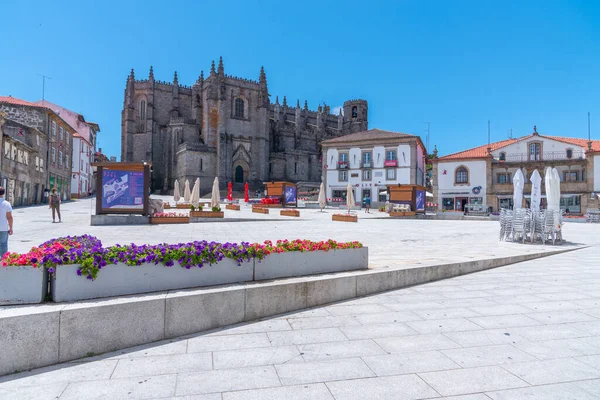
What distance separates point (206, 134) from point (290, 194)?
82.6 ft

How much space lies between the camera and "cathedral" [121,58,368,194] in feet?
170

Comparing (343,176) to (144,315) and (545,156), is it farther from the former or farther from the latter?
(144,315)

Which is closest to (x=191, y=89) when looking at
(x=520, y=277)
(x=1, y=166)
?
(x=1, y=166)

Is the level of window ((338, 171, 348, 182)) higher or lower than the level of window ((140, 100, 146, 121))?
lower

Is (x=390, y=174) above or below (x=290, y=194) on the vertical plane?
above

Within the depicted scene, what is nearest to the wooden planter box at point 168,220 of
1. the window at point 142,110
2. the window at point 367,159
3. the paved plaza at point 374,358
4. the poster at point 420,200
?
the paved plaza at point 374,358

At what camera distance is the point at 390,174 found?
42531mm

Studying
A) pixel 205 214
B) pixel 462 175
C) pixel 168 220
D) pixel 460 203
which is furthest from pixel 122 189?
pixel 462 175

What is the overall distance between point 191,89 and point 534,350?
61.5 metres

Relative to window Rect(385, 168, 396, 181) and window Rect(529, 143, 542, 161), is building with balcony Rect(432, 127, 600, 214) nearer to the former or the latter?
window Rect(529, 143, 542, 161)

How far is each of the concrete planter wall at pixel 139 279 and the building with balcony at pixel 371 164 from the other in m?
36.2

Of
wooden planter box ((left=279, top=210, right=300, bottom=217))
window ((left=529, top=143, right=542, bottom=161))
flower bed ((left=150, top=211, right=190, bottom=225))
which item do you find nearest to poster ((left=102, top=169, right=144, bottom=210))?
flower bed ((left=150, top=211, right=190, bottom=225))

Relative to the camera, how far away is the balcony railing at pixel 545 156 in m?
35.7

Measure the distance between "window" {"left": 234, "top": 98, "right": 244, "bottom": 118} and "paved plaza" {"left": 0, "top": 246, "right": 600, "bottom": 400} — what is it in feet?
177
